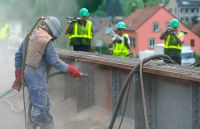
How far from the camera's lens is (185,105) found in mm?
5145

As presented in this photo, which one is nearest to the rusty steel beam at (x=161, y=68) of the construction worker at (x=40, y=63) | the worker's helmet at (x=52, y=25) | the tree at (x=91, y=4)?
the construction worker at (x=40, y=63)

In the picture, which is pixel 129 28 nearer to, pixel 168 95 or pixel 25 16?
pixel 25 16

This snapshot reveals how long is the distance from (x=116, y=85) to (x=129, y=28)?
200 ft

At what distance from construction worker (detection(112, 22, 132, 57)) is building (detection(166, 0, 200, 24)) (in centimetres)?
9125

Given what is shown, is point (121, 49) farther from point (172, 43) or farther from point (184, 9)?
point (184, 9)

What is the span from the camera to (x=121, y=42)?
34.4ft

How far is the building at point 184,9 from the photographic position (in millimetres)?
101188

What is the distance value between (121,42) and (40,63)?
14.8 ft

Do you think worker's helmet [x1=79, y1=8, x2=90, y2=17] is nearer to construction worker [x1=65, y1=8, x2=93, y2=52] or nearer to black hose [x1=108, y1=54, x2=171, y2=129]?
construction worker [x1=65, y1=8, x2=93, y2=52]

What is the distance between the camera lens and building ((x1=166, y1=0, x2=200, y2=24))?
101188 mm

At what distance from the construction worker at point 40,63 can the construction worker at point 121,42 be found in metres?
4.35

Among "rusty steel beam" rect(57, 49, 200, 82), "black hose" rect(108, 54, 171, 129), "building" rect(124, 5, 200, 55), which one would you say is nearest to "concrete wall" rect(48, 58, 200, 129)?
"rusty steel beam" rect(57, 49, 200, 82)

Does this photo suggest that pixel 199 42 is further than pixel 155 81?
Yes

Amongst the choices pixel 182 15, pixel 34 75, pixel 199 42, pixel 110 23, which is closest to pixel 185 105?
pixel 34 75
